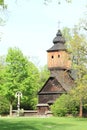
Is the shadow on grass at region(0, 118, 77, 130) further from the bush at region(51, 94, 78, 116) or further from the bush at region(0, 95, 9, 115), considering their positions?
the bush at region(0, 95, 9, 115)

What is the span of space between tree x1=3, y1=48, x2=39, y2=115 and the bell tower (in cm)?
617

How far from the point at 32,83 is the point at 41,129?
150ft

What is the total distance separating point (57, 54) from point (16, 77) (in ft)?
34.0

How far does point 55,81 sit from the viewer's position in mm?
70375

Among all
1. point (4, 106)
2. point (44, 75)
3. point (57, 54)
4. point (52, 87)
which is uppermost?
point (57, 54)

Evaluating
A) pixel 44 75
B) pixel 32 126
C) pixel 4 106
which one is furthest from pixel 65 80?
pixel 32 126

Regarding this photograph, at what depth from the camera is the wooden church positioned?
69.4 meters

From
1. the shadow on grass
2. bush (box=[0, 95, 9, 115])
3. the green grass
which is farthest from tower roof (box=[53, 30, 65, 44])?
the shadow on grass

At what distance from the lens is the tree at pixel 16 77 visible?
6906 cm

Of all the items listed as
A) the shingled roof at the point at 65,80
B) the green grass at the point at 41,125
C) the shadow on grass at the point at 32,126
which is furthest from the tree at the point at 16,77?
the shadow on grass at the point at 32,126

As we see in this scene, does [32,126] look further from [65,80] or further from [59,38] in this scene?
[59,38]

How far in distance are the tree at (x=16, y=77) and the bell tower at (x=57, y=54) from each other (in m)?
6.17

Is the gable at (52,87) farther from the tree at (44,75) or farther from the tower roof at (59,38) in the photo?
the tree at (44,75)

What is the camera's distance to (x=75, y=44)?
42.6 meters
